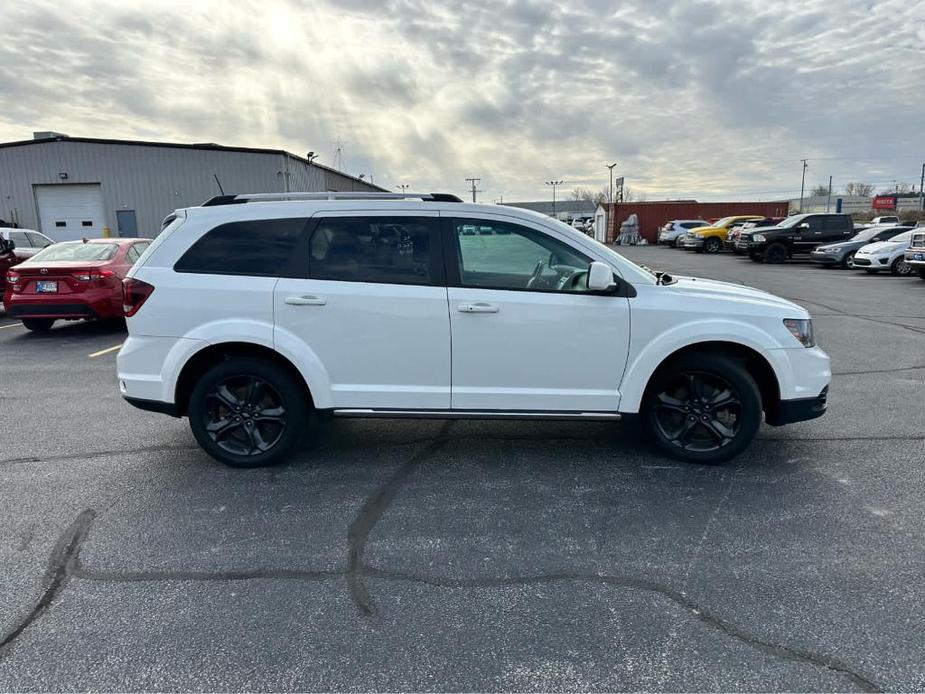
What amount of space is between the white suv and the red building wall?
143 ft

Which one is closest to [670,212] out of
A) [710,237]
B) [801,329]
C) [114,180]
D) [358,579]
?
[710,237]

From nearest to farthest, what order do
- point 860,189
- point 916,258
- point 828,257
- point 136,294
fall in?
point 136,294
point 916,258
point 828,257
point 860,189

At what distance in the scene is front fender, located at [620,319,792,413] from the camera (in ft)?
12.6

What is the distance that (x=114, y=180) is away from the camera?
87.0 feet

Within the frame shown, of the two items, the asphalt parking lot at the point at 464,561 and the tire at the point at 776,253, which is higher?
the tire at the point at 776,253

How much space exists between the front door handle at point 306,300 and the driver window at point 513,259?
950 mm

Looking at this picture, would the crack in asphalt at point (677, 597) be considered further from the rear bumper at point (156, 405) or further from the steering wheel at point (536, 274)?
the rear bumper at point (156, 405)

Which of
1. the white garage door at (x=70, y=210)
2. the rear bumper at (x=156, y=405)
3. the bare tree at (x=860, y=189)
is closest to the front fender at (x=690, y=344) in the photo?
the rear bumper at (x=156, y=405)

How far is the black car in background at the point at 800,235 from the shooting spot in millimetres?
22688

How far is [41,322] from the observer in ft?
31.7

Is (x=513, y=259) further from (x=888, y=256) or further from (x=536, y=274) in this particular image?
(x=888, y=256)

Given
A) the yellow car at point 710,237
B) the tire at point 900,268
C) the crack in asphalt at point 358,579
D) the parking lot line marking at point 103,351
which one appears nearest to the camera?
the crack in asphalt at point 358,579

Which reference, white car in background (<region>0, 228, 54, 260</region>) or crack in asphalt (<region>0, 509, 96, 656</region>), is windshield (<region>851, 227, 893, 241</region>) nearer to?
crack in asphalt (<region>0, 509, 96, 656</region>)

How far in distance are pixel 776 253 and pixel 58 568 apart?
25.6m
